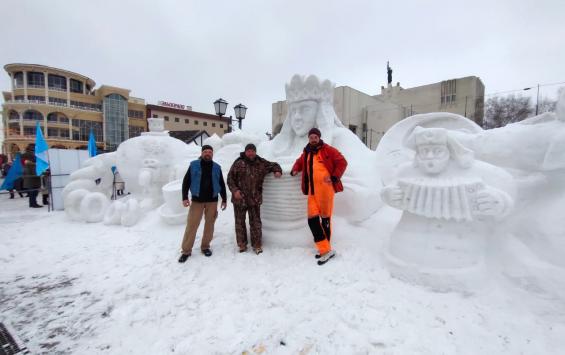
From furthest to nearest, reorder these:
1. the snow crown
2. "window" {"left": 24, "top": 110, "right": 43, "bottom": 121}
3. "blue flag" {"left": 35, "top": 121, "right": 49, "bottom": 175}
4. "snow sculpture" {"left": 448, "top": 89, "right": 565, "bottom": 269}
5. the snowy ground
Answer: "window" {"left": 24, "top": 110, "right": 43, "bottom": 121}, "blue flag" {"left": 35, "top": 121, "right": 49, "bottom": 175}, the snow crown, "snow sculpture" {"left": 448, "top": 89, "right": 565, "bottom": 269}, the snowy ground

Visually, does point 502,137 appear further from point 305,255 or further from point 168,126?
point 168,126

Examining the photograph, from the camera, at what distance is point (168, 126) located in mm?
35156

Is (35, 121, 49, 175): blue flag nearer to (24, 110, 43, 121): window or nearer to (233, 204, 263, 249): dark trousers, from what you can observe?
(233, 204, 263, 249): dark trousers

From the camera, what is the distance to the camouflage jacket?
11.0 feet

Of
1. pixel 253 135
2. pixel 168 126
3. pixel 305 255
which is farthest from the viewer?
pixel 168 126

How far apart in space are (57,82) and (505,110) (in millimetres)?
46706

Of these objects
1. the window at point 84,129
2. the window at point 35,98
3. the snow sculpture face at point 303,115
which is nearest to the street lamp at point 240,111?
the snow sculpture face at point 303,115

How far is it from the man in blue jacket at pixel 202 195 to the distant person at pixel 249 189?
0.29 meters

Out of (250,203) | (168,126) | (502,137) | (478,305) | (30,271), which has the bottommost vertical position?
(30,271)

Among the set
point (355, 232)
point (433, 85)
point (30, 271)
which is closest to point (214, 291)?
point (355, 232)

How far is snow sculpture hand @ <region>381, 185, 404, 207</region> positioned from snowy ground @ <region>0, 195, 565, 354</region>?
66 centimetres

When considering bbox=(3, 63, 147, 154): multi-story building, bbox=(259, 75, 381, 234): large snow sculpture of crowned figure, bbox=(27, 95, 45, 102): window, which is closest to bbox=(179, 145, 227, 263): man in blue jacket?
bbox=(259, 75, 381, 234): large snow sculpture of crowned figure

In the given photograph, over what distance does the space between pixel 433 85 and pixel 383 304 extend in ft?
71.4

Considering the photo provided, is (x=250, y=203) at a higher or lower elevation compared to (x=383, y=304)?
higher
